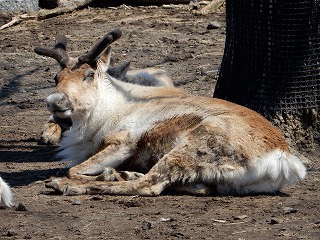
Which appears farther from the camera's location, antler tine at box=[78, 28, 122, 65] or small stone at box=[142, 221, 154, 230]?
antler tine at box=[78, 28, 122, 65]

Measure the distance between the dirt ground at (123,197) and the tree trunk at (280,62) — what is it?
422 millimetres

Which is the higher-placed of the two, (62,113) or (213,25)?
(213,25)

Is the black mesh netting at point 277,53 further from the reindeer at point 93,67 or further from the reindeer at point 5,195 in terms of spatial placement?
the reindeer at point 5,195

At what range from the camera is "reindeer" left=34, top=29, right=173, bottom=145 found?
27.6 feet

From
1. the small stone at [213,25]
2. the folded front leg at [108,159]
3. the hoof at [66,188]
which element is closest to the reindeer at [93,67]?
the folded front leg at [108,159]

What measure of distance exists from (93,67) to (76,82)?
0.94 feet

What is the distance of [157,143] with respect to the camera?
798 cm

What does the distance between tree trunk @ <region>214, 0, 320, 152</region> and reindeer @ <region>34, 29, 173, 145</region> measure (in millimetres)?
1060

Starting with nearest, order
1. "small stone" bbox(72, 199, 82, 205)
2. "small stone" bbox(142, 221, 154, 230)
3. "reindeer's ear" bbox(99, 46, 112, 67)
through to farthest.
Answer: "small stone" bbox(142, 221, 154, 230)
"small stone" bbox(72, 199, 82, 205)
"reindeer's ear" bbox(99, 46, 112, 67)

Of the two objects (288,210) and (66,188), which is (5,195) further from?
(288,210)

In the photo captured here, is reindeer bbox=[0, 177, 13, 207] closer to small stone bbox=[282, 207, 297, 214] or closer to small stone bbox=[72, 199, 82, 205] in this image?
small stone bbox=[72, 199, 82, 205]

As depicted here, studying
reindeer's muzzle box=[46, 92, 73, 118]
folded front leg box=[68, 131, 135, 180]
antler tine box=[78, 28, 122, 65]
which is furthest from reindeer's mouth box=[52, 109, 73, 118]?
antler tine box=[78, 28, 122, 65]

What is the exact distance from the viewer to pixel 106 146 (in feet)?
27.0

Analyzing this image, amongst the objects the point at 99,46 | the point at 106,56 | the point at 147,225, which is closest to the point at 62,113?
the point at 99,46
